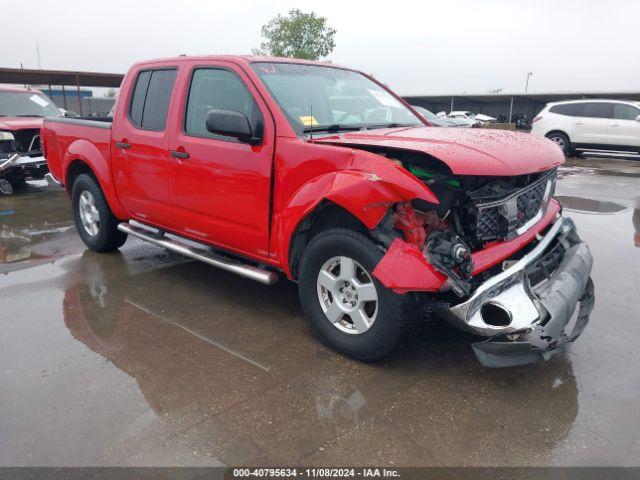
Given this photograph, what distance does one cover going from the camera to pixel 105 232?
5352 millimetres

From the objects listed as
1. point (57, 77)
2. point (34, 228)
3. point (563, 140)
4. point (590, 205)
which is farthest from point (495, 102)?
point (34, 228)

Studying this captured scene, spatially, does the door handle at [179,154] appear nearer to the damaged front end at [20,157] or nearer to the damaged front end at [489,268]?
the damaged front end at [489,268]

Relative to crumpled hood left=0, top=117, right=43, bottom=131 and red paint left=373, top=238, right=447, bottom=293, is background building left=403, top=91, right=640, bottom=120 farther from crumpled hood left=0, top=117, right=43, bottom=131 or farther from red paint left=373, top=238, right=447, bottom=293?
red paint left=373, top=238, right=447, bottom=293

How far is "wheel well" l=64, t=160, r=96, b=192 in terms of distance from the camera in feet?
17.9

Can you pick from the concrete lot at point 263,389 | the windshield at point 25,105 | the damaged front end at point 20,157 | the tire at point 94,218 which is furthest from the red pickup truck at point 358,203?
the windshield at point 25,105

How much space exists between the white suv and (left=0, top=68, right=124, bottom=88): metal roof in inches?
563

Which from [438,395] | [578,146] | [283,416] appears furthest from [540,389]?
[578,146]

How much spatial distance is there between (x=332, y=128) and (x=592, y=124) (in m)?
14.1

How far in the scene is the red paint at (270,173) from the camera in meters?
2.82

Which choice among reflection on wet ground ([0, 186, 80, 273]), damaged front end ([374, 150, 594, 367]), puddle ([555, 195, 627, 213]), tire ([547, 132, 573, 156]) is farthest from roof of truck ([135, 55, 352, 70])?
tire ([547, 132, 573, 156])

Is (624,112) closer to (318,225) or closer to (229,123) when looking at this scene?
(318,225)

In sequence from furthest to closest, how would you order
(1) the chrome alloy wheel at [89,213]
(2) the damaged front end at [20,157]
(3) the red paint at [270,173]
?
(2) the damaged front end at [20,157]
(1) the chrome alloy wheel at [89,213]
(3) the red paint at [270,173]

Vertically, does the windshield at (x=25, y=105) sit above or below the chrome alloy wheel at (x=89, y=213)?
above

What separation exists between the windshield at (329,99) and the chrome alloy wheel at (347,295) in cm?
98
